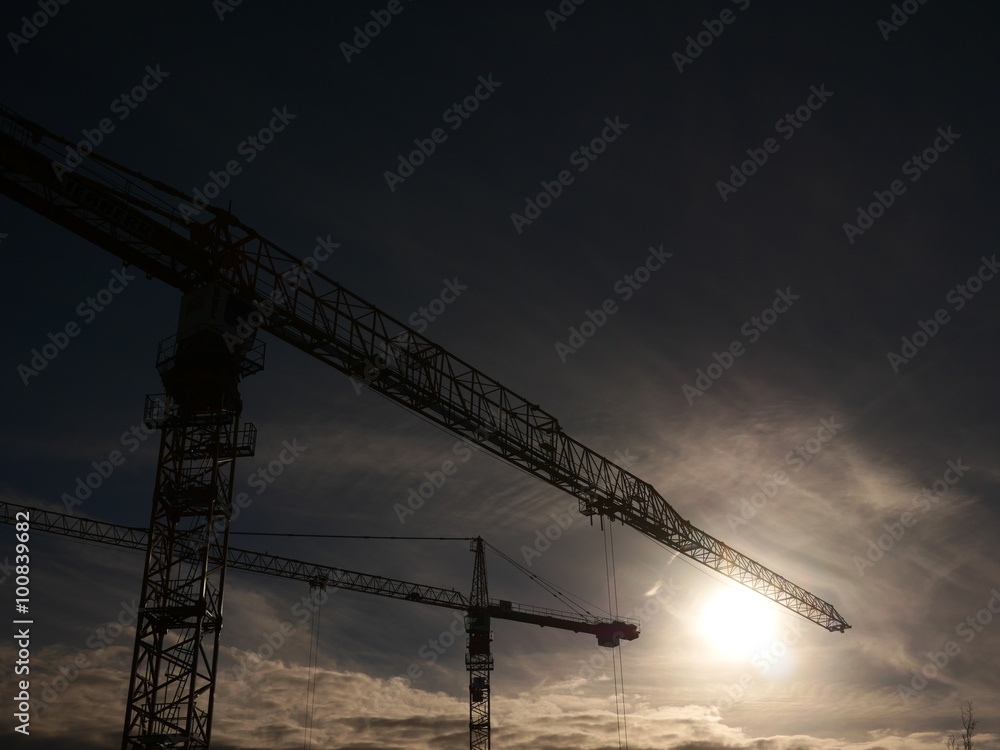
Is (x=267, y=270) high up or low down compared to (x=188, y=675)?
up

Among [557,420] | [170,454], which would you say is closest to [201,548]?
[170,454]

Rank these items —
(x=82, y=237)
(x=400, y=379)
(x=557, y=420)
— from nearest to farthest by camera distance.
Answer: (x=82, y=237), (x=400, y=379), (x=557, y=420)

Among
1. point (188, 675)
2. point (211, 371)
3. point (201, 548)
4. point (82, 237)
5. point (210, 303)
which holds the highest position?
point (82, 237)

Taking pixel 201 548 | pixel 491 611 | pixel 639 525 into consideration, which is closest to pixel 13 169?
pixel 201 548

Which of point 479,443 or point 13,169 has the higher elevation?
point 13,169

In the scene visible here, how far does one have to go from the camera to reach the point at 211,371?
31297 millimetres

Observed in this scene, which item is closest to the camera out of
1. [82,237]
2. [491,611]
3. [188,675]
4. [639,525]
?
[188,675]

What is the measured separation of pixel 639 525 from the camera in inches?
2032

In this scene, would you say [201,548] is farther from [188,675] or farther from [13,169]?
[13,169]

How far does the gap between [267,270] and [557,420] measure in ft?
59.2

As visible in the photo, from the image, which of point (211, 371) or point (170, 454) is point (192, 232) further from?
point (170, 454)

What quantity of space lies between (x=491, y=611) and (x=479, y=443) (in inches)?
1479

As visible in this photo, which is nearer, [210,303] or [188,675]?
[188,675]

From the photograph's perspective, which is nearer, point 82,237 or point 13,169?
point 13,169
